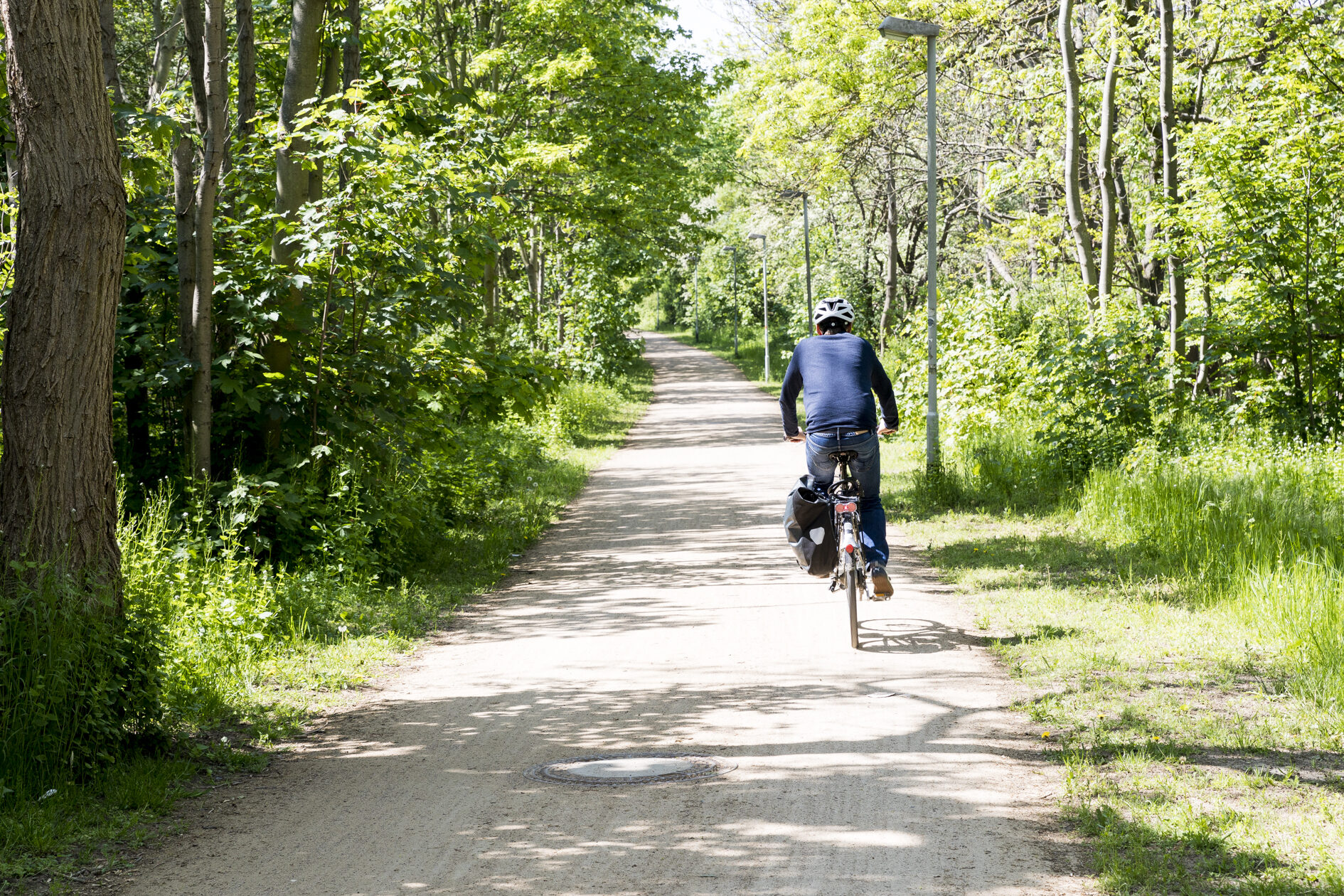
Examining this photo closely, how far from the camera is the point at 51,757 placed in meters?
5.20

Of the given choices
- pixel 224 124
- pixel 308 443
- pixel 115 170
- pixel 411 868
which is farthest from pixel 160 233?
pixel 411 868

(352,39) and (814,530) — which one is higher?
(352,39)

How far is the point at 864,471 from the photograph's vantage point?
7844 mm

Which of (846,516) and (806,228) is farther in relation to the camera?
(806,228)

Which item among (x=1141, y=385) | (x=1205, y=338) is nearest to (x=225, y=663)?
(x=1141, y=385)

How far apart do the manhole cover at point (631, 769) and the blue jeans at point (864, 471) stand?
9.05ft

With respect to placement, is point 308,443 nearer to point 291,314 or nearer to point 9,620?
point 291,314

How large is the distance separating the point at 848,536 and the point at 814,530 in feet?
1.14

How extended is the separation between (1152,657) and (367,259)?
6.54 meters

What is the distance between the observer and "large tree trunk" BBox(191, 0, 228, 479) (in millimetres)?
8820

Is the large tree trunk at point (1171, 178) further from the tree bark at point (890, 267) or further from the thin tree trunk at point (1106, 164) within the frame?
the tree bark at point (890, 267)

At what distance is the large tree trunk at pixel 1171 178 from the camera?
14.9 metres

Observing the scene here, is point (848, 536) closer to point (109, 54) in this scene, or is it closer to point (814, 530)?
point (814, 530)

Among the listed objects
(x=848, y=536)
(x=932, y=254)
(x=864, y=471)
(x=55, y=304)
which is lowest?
(x=848, y=536)
